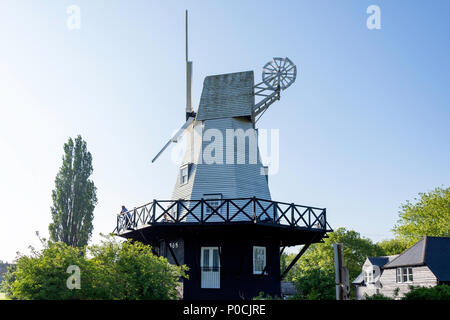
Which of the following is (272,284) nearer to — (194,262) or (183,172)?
(194,262)

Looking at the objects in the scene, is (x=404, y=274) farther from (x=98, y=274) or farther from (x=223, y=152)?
(x=98, y=274)

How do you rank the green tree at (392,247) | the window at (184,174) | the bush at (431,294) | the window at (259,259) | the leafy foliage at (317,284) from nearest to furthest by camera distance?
the bush at (431,294), the leafy foliage at (317,284), the window at (259,259), the window at (184,174), the green tree at (392,247)

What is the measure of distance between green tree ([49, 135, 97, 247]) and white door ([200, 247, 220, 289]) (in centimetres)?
1309

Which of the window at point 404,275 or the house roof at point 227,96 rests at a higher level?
the house roof at point 227,96

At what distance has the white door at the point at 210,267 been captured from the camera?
17.5 meters

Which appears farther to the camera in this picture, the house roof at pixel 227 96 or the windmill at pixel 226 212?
the house roof at pixel 227 96

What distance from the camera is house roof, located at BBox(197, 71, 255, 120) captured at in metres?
20.8

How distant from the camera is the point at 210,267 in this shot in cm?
1778

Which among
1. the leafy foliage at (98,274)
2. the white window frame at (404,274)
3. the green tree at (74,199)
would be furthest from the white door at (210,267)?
the white window frame at (404,274)

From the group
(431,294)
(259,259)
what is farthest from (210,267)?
(431,294)

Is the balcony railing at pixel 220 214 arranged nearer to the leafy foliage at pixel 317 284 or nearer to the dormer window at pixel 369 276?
the leafy foliage at pixel 317 284

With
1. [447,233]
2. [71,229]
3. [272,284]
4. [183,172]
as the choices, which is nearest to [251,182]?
[183,172]

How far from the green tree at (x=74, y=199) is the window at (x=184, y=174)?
35.4ft
